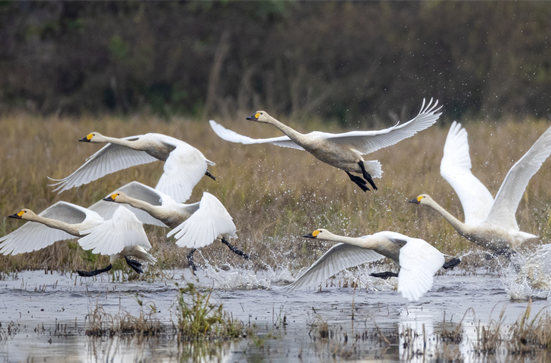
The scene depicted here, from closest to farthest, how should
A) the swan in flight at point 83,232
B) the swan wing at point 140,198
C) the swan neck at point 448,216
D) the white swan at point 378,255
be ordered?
the white swan at point 378,255 < the swan in flight at point 83,232 < the swan neck at point 448,216 < the swan wing at point 140,198

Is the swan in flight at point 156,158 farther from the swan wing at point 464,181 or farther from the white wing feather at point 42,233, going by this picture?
the swan wing at point 464,181

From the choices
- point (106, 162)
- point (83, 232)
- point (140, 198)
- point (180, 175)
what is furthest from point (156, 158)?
point (83, 232)

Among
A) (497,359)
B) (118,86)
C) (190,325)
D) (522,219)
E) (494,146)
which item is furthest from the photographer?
(118,86)

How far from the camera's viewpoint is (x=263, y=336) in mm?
6078

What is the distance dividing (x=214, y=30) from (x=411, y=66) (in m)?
7.21

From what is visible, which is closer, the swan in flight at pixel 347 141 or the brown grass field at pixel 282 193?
the swan in flight at pixel 347 141

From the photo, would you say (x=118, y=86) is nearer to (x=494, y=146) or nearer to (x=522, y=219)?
(x=494, y=146)

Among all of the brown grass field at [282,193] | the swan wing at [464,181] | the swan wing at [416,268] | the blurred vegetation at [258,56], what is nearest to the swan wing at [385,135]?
the swan wing at [464,181]

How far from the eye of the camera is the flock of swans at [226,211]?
7.35 metres

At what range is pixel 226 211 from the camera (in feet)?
25.4

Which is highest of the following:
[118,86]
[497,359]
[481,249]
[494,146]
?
[118,86]

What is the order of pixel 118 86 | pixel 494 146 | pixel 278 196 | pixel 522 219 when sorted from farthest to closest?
pixel 118 86
pixel 494 146
pixel 278 196
pixel 522 219

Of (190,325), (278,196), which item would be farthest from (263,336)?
(278,196)

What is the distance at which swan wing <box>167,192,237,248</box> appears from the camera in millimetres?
7182
